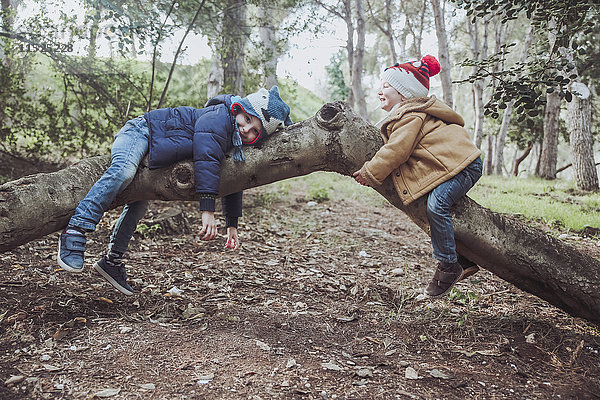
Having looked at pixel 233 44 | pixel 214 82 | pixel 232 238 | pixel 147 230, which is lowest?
pixel 147 230

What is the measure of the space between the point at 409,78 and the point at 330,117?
0.63 metres

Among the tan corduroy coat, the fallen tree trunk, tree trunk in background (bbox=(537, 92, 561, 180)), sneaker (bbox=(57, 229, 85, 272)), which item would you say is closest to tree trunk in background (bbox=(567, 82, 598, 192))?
tree trunk in background (bbox=(537, 92, 561, 180))

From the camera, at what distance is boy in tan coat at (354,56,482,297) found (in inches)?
107

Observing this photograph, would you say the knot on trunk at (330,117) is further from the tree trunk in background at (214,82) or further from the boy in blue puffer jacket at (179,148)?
the tree trunk in background at (214,82)

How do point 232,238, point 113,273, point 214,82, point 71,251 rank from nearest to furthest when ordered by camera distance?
point 71,251 < point 113,273 < point 232,238 < point 214,82

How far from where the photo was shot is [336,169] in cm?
329

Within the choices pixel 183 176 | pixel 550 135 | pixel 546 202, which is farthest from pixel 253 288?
pixel 550 135

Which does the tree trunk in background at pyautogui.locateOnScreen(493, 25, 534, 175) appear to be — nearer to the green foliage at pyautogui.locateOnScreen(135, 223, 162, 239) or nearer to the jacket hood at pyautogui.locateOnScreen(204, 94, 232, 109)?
the green foliage at pyautogui.locateOnScreen(135, 223, 162, 239)

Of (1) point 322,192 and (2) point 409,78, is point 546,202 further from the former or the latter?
(2) point 409,78

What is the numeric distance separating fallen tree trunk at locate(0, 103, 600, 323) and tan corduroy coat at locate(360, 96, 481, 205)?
0.22 meters

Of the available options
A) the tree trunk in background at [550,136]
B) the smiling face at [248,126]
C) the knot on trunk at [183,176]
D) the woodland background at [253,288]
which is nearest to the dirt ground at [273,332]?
Result: the woodland background at [253,288]

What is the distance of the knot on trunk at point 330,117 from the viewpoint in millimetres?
3141

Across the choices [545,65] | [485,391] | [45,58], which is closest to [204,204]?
[485,391]

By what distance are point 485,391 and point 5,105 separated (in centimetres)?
718
